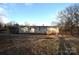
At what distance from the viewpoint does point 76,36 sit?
2918mm

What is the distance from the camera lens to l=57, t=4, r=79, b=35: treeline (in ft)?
9.59

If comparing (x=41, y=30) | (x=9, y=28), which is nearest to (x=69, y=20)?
(x=41, y=30)

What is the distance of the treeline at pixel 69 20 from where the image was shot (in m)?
2.92

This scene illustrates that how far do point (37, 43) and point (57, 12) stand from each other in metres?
0.47

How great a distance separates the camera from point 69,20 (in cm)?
294

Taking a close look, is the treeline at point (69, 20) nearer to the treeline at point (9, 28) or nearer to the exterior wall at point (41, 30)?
the exterior wall at point (41, 30)

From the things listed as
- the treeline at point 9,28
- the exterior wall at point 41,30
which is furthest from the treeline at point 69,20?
the treeline at point 9,28

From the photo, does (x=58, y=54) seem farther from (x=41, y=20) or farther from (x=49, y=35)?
(x=41, y=20)

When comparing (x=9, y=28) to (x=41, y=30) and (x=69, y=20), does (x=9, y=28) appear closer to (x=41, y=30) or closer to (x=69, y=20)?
(x=41, y=30)

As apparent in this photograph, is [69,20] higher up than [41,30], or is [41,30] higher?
[69,20]

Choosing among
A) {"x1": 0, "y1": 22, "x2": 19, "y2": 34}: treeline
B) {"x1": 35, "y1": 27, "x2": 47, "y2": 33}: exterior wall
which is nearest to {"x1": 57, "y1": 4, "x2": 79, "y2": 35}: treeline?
{"x1": 35, "y1": 27, "x2": 47, "y2": 33}: exterior wall

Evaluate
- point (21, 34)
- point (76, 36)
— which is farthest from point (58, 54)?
point (21, 34)

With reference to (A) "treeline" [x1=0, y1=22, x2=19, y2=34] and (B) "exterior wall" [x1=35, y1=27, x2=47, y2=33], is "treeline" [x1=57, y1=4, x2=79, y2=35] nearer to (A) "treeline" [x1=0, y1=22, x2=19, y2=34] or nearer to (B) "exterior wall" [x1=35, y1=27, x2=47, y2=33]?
(B) "exterior wall" [x1=35, y1=27, x2=47, y2=33]

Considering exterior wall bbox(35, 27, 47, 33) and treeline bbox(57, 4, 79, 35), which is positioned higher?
treeline bbox(57, 4, 79, 35)
